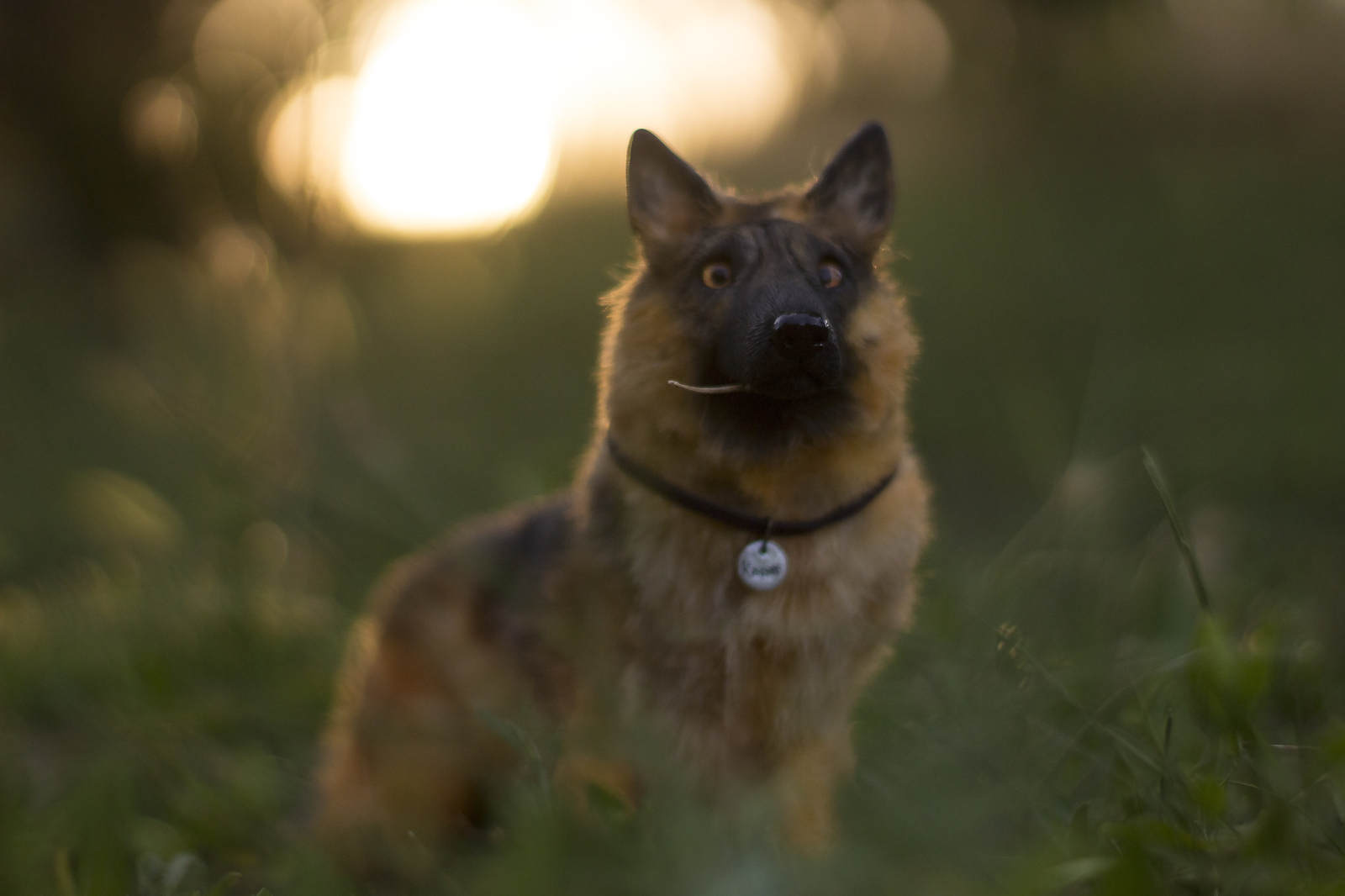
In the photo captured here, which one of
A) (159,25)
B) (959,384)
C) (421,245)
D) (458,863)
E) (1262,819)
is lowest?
(959,384)

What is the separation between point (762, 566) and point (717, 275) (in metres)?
0.76

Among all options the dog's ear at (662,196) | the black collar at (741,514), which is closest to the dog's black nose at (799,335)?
the black collar at (741,514)

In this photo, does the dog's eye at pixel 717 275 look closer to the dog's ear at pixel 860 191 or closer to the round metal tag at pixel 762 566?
the dog's ear at pixel 860 191

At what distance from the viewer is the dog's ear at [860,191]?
8.64 feet

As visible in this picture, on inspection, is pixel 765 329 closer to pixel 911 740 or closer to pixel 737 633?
pixel 737 633

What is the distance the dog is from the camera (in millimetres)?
2252

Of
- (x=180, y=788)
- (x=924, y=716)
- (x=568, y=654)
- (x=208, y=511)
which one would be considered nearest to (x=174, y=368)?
(x=208, y=511)

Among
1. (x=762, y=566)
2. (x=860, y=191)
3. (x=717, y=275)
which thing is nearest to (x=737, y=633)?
(x=762, y=566)

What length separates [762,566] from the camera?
2242 mm

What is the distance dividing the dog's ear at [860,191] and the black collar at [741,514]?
764 mm

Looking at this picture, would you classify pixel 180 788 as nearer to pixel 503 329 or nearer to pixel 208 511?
pixel 208 511

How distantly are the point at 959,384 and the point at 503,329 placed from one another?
3265mm

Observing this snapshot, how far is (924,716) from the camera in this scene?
6.86 ft

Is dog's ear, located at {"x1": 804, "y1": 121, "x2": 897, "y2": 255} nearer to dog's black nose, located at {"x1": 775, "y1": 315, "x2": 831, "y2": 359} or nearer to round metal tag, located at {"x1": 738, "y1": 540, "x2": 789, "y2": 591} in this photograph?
dog's black nose, located at {"x1": 775, "y1": 315, "x2": 831, "y2": 359}
